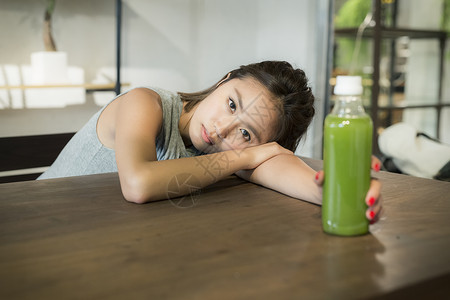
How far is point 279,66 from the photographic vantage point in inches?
52.8

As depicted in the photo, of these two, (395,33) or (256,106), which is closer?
(256,106)

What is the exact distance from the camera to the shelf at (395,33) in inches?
141

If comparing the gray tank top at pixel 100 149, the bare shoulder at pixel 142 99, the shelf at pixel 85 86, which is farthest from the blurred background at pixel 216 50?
the bare shoulder at pixel 142 99

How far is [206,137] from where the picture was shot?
50.3 inches

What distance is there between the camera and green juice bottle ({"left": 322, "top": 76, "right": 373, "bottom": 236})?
0.72m

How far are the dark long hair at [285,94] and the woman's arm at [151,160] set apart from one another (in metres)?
0.14

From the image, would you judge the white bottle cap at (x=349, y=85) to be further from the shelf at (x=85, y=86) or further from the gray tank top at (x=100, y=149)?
the shelf at (x=85, y=86)

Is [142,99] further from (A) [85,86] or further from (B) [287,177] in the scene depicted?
(A) [85,86]

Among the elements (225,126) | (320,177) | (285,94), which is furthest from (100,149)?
(320,177)

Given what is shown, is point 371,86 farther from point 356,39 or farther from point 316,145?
point 316,145

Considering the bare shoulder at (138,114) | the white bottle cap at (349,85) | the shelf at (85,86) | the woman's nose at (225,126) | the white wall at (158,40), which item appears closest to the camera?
the white bottle cap at (349,85)

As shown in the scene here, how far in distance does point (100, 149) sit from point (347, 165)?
0.84m

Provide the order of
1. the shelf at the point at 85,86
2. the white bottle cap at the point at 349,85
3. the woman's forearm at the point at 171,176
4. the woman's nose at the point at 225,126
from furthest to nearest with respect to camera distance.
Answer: the shelf at the point at 85,86 → the woman's nose at the point at 225,126 → the woman's forearm at the point at 171,176 → the white bottle cap at the point at 349,85

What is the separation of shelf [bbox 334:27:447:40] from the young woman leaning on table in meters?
2.37
